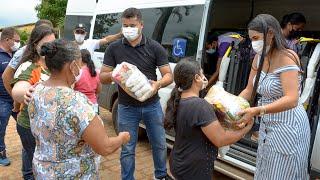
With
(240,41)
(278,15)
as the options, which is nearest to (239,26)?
(278,15)

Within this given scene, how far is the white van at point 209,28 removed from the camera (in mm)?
3889

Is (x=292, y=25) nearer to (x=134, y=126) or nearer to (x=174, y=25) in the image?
(x=174, y=25)

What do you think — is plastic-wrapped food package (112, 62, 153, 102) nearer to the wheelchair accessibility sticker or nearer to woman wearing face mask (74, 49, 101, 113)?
woman wearing face mask (74, 49, 101, 113)

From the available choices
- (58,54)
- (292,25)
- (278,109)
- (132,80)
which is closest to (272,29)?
(278,109)

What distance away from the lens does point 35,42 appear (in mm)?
3020

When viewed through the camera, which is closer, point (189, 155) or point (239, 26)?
point (189, 155)

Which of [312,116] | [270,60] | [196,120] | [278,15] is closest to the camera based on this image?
[196,120]

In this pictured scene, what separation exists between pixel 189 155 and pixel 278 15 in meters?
4.31

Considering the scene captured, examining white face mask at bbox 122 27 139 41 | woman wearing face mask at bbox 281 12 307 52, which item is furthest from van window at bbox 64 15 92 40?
white face mask at bbox 122 27 139 41

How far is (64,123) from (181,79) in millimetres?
766

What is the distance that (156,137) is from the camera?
152 inches

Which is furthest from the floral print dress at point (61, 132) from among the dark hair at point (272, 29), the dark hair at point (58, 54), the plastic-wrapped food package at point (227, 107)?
the dark hair at point (272, 29)

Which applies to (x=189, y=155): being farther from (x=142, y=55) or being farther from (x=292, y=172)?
(x=142, y=55)

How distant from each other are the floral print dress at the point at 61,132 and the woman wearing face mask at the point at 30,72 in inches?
26.2
